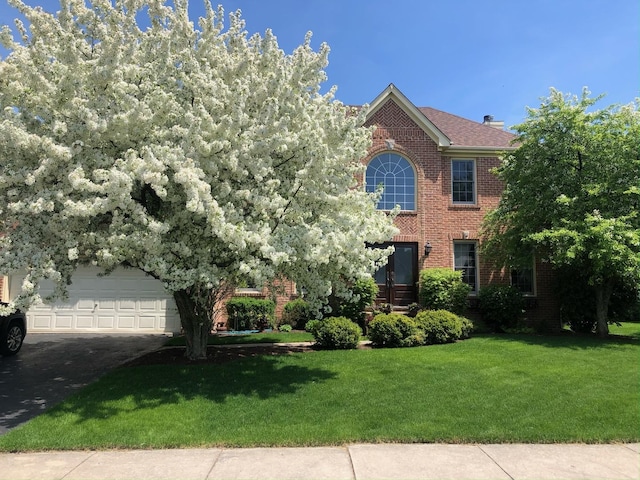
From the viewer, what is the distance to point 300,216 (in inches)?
288

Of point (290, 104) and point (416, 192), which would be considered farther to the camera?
point (416, 192)

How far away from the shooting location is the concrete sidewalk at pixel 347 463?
15.0ft

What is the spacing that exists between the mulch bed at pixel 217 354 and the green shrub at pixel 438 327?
2.85 meters

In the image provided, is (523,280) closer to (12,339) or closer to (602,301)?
(602,301)

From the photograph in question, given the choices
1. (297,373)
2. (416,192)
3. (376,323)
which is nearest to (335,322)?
(376,323)

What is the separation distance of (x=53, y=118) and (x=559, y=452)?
7.63 meters

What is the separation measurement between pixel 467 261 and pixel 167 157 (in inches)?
488

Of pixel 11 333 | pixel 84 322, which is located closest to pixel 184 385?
pixel 11 333

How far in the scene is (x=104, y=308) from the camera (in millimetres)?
15188

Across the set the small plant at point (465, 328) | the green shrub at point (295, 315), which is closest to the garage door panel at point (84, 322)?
the green shrub at point (295, 315)

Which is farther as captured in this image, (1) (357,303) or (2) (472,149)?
(2) (472,149)

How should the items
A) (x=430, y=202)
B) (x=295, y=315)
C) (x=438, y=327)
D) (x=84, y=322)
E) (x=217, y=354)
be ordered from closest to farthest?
(x=217, y=354)
(x=438, y=327)
(x=295, y=315)
(x=84, y=322)
(x=430, y=202)

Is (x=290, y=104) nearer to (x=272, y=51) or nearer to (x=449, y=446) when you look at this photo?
(x=272, y=51)

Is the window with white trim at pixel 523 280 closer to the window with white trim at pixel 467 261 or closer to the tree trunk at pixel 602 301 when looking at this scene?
the window with white trim at pixel 467 261
